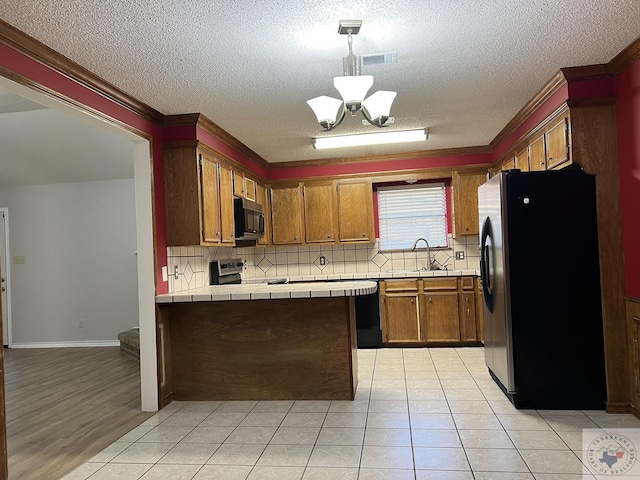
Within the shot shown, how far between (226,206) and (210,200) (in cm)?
40

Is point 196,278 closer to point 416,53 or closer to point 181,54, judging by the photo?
point 181,54

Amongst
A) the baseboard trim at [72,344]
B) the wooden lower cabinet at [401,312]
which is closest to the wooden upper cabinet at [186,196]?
the wooden lower cabinet at [401,312]

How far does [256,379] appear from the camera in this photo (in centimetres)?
371

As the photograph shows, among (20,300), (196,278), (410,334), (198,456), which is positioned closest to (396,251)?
(410,334)

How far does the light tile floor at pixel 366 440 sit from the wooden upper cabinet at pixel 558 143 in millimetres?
1765

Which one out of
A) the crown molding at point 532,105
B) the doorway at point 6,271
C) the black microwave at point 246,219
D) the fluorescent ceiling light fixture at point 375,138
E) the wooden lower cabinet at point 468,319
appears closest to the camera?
the crown molding at point 532,105

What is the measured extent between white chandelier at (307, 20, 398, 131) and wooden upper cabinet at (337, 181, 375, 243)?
2.98 m

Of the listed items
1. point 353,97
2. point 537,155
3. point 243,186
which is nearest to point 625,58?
point 537,155

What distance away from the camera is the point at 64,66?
2674mm

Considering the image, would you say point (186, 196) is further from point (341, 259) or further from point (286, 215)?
point (341, 259)

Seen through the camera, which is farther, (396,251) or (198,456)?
(396,251)

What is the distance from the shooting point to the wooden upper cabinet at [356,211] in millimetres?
5855

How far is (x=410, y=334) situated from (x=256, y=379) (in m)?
2.37

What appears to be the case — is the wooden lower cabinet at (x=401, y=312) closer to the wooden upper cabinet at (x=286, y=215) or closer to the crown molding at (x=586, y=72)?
the wooden upper cabinet at (x=286, y=215)
